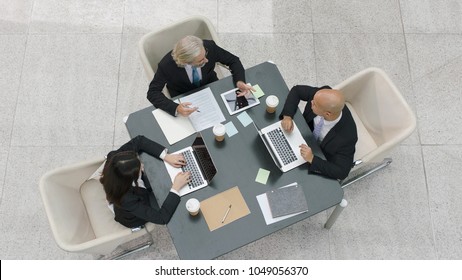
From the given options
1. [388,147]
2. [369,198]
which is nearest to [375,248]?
[369,198]

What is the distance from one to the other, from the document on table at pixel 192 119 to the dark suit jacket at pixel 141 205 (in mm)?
141

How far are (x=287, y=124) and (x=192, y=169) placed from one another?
62cm

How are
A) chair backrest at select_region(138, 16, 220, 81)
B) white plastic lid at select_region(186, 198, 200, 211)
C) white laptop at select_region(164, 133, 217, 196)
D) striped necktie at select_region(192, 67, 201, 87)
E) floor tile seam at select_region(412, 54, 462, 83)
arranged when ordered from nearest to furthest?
1. white plastic lid at select_region(186, 198, 200, 211)
2. white laptop at select_region(164, 133, 217, 196)
3. striped necktie at select_region(192, 67, 201, 87)
4. chair backrest at select_region(138, 16, 220, 81)
5. floor tile seam at select_region(412, 54, 462, 83)

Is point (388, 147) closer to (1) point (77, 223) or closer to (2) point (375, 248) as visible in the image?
(2) point (375, 248)

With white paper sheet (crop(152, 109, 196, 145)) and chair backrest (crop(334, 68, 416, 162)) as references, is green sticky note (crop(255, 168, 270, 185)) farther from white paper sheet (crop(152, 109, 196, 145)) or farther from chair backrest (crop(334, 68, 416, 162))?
chair backrest (crop(334, 68, 416, 162))

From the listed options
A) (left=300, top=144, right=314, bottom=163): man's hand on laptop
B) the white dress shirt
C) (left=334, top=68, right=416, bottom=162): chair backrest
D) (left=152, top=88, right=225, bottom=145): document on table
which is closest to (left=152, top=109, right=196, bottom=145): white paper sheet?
(left=152, top=88, right=225, bottom=145): document on table

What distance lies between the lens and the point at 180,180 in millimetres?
2348

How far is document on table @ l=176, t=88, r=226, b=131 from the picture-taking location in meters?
2.54

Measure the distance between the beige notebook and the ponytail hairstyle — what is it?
0.43m

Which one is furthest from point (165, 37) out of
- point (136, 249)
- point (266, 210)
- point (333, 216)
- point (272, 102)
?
point (333, 216)

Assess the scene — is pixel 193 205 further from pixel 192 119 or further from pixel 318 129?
pixel 318 129

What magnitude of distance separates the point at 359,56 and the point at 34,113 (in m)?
2.75
